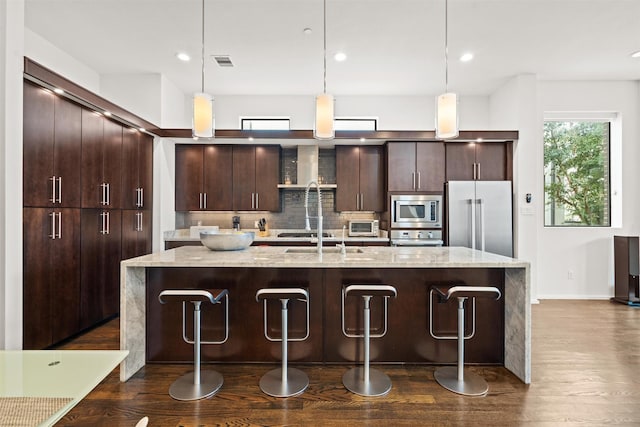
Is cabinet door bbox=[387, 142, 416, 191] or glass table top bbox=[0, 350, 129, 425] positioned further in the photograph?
cabinet door bbox=[387, 142, 416, 191]

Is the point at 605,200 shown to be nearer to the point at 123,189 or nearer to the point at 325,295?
the point at 325,295

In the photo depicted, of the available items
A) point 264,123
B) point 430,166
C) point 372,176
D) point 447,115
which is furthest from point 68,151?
point 430,166

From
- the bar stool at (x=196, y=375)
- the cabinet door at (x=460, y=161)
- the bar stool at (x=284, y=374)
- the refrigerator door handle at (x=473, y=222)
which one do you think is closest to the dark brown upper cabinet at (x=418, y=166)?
the cabinet door at (x=460, y=161)

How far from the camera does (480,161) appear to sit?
15.5 ft

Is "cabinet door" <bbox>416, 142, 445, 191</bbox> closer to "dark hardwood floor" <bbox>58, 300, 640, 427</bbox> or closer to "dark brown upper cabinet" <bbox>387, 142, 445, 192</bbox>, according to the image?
"dark brown upper cabinet" <bbox>387, 142, 445, 192</bbox>

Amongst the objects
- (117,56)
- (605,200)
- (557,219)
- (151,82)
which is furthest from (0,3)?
(605,200)

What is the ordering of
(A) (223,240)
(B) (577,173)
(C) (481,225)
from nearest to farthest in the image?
(A) (223,240), (C) (481,225), (B) (577,173)

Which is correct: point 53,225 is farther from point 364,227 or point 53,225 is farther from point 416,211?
point 416,211

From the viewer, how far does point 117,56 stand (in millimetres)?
3928

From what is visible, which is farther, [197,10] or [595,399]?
[197,10]

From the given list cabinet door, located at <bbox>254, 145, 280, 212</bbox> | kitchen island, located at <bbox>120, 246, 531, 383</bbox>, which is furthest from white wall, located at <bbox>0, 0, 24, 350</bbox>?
cabinet door, located at <bbox>254, 145, 280, 212</bbox>

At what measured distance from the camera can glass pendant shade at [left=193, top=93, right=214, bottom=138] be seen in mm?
2617

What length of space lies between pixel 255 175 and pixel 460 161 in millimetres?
3022

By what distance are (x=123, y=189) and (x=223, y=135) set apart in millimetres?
1434
